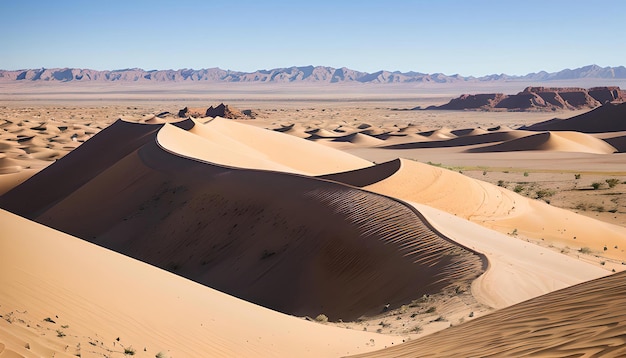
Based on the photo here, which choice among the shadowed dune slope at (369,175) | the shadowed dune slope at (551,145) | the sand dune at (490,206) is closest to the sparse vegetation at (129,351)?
the sand dune at (490,206)

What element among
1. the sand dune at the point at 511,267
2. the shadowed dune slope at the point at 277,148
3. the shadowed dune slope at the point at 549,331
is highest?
the shadowed dune slope at the point at 549,331

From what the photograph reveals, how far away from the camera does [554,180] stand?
3300cm

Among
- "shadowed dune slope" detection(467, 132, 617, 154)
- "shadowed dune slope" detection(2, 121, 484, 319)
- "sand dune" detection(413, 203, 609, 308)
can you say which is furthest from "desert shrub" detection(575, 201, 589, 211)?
"shadowed dune slope" detection(467, 132, 617, 154)

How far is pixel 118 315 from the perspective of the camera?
8062 mm

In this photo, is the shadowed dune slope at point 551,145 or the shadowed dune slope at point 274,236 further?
the shadowed dune slope at point 551,145

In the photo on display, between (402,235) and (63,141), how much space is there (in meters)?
47.5

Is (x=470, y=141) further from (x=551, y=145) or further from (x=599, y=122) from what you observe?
(x=599, y=122)

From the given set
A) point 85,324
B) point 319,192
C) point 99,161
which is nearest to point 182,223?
point 319,192

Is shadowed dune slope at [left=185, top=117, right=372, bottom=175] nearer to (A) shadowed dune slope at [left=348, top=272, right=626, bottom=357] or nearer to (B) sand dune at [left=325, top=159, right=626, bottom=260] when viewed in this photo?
(B) sand dune at [left=325, top=159, right=626, bottom=260]

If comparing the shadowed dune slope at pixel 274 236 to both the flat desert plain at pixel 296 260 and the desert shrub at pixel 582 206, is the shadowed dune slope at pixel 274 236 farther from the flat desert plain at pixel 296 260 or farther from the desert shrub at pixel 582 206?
the desert shrub at pixel 582 206

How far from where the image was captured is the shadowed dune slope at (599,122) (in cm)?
7069

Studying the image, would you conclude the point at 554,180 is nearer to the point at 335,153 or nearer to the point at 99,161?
the point at 335,153

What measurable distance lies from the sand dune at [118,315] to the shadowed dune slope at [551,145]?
4598 centimetres

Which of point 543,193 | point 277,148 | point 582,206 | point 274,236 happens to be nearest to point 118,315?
point 274,236
